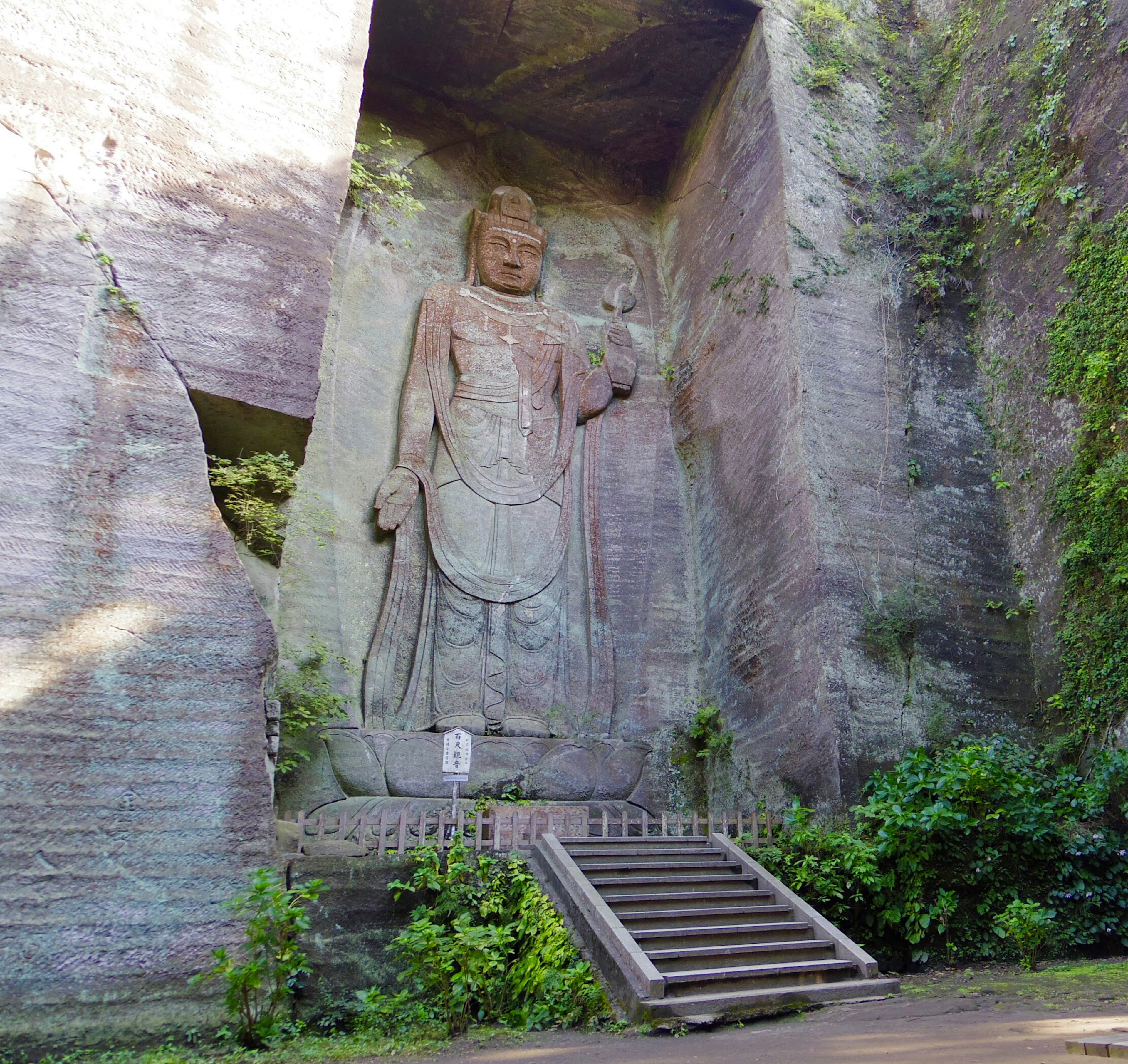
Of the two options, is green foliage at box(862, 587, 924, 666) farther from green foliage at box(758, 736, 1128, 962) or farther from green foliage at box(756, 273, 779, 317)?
green foliage at box(756, 273, 779, 317)

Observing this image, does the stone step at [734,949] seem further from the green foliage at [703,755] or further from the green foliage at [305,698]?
the green foliage at [305,698]

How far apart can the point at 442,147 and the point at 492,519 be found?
14.3 feet

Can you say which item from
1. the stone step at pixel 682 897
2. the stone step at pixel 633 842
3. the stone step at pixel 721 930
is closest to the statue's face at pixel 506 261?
the stone step at pixel 633 842

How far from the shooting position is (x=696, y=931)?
5.04m

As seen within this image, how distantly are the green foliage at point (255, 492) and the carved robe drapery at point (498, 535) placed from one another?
6.92ft

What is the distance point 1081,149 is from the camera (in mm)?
7516

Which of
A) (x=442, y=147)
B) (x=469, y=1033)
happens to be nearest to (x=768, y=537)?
(x=469, y=1033)

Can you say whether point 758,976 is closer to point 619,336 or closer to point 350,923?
point 350,923

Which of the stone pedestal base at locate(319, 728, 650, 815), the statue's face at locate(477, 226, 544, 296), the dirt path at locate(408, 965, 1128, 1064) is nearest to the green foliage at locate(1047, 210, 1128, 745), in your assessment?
the dirt path at locate(408, 965, 1128, 1064)

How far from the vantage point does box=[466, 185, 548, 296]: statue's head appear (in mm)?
9492

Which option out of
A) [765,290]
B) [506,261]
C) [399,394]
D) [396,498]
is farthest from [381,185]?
[765,290]

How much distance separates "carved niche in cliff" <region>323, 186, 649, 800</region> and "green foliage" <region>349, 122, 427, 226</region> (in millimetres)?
819

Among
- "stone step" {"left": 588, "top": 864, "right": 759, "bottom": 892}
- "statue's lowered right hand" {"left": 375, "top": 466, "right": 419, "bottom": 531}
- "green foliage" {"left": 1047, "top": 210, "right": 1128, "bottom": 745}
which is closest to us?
"stone step" {"left": 588, "top": 864, "right": 759, "bottom": 892}

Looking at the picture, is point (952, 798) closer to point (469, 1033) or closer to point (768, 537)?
point (768, 537)
